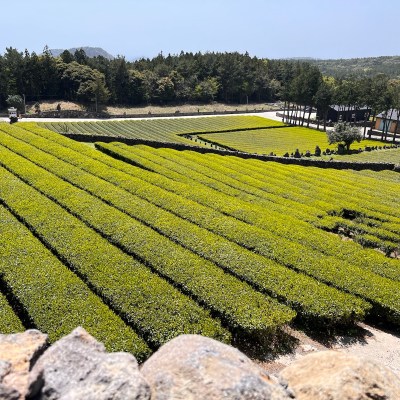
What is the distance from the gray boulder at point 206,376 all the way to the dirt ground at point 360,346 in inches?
273

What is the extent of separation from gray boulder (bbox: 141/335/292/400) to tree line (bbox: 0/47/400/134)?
274ft

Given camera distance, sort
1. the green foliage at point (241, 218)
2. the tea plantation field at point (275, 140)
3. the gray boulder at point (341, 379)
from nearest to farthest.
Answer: the gray boulder at point (341, 379), the green foliage at point (241, 218), the tea plantation field at point (275, 140)

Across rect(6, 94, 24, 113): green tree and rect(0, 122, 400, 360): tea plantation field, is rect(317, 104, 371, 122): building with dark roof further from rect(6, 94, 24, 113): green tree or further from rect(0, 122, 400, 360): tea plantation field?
rect(0, 122, 400, 360): tea plantation field

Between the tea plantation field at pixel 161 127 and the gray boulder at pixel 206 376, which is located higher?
the gray boulder at pixel 206 376

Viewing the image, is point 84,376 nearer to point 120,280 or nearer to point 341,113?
point 120,280

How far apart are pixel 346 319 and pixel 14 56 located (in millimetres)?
111798

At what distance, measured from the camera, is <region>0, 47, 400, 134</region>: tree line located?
9150 centimetres

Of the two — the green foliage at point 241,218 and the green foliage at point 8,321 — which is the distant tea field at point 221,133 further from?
the green foliage at point 8,321

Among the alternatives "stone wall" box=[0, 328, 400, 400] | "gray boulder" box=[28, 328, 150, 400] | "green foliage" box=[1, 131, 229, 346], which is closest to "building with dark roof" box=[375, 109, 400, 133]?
"green foliage" box=[1, 131, 229, 346]

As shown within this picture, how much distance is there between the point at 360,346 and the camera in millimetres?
14664

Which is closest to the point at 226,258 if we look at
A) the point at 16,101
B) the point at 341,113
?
the point at 16,101

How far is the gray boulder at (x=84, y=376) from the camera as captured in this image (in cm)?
601

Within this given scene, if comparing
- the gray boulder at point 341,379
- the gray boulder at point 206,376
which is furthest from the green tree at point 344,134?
the gray boulder at point 206,376

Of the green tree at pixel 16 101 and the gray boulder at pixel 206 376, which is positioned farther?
the green tree at pixel 16 101
